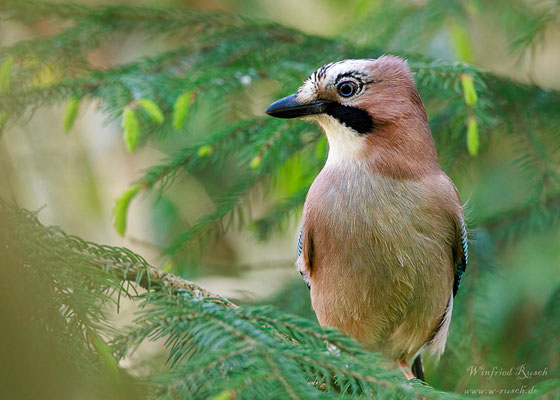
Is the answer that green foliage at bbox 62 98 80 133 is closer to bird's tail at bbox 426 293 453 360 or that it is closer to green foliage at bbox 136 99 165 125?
green foliage at bbox 136 99 165 125

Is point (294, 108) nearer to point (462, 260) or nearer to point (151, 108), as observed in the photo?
Answer: point (151, 108)

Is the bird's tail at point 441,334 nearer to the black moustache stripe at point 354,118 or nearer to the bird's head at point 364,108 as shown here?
the bird's head at point 364,108

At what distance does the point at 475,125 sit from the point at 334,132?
21.3 inches

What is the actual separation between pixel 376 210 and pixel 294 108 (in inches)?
20.2

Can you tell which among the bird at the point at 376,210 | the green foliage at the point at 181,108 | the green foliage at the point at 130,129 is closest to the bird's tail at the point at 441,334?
the bird at the point at 376,210

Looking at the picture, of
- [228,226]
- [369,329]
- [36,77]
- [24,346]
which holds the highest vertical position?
[36,77]

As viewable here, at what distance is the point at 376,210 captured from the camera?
242 centimetres

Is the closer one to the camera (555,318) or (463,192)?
(555,318)

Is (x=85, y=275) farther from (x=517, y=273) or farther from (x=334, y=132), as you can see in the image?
(x=517, y=273)

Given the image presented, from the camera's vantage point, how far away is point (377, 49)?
3.08m

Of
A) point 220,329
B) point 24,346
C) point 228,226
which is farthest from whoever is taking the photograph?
point 228,226

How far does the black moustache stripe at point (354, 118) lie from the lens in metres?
2.56

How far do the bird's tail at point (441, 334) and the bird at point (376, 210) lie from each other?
5 centimetres

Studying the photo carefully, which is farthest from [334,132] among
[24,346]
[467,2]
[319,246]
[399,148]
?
[24,346]
